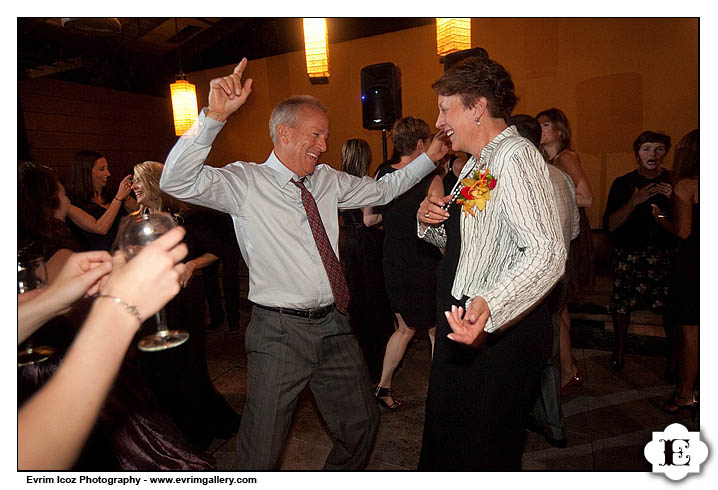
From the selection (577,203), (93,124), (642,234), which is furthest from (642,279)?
(93,124)

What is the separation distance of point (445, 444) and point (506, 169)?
83cm

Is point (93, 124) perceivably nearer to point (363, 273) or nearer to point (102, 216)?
point (102, 216)

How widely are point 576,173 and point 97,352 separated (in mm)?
2635

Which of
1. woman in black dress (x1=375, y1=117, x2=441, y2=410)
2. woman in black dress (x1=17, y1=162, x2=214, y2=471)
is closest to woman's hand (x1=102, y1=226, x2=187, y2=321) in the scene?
woman in black dress (x1=17, y1=162, x2=214, y2=471)

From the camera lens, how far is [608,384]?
2893 millimetres

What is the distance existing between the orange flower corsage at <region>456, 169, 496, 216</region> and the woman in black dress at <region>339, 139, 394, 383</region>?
1862mm

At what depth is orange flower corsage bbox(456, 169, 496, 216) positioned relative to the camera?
128 centimetres

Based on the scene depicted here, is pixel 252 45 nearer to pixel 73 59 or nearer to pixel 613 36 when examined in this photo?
pixel 73 59

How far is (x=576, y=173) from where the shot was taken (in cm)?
268

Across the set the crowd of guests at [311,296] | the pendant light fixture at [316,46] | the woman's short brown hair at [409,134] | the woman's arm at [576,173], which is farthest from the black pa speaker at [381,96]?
the woman's arm at [576,173]

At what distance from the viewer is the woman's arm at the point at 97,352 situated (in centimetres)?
73

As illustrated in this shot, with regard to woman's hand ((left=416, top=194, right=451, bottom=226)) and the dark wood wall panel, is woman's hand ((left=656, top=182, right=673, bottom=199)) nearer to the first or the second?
woman's hand ((left=416, top=194, right=451, bottom=226))

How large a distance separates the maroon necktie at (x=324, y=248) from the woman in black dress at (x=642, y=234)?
2181 millimetres
